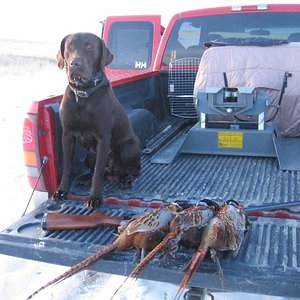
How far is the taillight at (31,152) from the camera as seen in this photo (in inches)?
124

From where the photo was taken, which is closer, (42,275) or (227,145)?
(42,275)

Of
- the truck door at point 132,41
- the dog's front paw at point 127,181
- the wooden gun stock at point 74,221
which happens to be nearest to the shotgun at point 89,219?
the wooden gun stock at point 74,221

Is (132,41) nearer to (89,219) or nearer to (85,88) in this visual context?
(85,88)

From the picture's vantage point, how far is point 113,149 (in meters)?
3.76

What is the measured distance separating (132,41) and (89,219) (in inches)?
160

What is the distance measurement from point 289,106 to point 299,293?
8.87ft

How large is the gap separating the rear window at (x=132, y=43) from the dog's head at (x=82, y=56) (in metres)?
2.94

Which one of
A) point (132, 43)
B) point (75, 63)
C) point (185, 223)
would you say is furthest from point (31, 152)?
point (132, 43)

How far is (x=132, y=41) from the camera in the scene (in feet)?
21.1

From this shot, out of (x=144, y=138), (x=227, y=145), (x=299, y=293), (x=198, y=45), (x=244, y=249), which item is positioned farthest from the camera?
(x=198, y=45)

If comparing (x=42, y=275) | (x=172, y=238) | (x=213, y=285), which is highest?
(x=172, y=238)

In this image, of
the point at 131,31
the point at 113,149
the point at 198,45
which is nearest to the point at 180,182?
the point at 113,149

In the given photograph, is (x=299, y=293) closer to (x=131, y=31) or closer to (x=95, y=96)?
(x=95, y=96)

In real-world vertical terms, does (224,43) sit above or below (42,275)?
above
